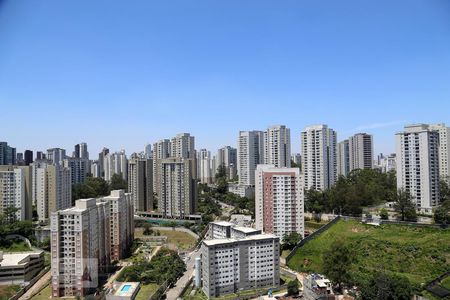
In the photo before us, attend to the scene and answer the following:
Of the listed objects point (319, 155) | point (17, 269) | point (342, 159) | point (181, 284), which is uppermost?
point (319, 155)

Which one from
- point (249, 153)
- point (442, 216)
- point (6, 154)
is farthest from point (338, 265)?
point (6, 154)

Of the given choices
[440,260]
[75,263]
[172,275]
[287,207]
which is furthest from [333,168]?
[75,263]

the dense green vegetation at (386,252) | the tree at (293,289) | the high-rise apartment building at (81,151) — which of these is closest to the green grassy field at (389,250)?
the dense green vegetation at (386,252)

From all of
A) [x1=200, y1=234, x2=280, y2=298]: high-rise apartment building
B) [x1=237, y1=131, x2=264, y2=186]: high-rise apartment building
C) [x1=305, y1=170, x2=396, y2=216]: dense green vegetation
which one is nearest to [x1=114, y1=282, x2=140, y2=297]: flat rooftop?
[x1=200, y1=234, x2=280, y2=298]: high-rise apartment building

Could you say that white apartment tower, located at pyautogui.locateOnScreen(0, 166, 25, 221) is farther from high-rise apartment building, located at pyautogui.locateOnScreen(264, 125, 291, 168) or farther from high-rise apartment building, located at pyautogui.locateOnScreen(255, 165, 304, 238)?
high-rise apartment building, located at pyautogui.locateOnScreen(264, 125, 291, 168)

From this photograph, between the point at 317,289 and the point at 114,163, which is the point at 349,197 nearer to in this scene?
the point at 317,289

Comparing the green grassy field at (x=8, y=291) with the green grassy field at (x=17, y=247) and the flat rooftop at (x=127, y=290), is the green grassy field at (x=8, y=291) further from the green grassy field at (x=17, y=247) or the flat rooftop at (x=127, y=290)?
the green grassy field at (x=17, y=247)
